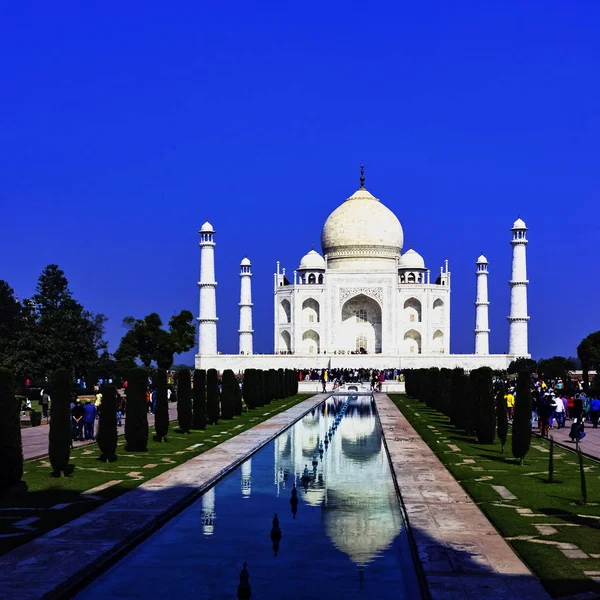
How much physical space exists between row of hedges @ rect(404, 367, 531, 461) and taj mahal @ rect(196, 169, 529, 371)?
21.3 m

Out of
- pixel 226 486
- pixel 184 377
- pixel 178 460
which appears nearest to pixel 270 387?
pixel 184 377

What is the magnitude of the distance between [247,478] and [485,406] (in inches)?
219

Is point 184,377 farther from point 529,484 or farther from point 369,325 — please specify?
point 369,325

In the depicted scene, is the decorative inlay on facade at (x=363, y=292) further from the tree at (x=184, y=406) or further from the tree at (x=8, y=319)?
the tree at (x=184, y=406)

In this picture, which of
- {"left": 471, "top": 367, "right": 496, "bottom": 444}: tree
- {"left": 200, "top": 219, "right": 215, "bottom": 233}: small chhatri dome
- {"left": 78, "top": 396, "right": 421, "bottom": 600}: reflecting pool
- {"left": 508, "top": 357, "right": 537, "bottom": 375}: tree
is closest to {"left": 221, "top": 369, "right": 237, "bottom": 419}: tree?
{"left": 471, "top": 367, "right": 496, "bottom": 444}: tree

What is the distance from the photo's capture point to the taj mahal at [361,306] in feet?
154

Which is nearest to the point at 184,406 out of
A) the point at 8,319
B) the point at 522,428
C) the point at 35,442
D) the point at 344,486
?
the point at 35,442

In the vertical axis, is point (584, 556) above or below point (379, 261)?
below

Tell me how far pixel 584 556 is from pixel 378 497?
136 inches

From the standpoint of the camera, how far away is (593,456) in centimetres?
1423

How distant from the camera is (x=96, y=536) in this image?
810 cm

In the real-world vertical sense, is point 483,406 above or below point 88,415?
above

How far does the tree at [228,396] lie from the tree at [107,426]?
27.9 ft

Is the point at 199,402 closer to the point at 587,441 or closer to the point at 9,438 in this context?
the point at 587,441
